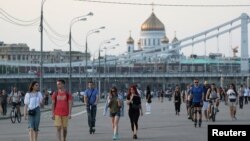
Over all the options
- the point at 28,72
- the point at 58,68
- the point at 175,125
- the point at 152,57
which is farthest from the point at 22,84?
the point at 175,125

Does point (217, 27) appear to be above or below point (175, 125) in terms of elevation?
above

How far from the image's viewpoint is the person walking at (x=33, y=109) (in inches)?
780

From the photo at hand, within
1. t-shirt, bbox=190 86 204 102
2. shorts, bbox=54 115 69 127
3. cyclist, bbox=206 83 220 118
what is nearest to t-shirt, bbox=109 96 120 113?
shorts, bbox=54 115 69 127

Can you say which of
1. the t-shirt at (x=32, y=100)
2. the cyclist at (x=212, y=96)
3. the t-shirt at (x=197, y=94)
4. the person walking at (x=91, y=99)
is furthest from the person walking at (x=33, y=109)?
the cyclist at (x=212, y=96)

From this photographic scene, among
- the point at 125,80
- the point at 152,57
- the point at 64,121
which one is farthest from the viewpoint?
the point at 152,57

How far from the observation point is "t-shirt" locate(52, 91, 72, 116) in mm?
19828

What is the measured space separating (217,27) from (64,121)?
133 meters

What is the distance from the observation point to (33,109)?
2005cm

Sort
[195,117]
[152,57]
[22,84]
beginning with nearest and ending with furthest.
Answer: [195,117]
[22,84]
[152,57]

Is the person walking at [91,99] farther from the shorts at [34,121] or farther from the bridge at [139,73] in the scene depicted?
the bridge at [139,73]

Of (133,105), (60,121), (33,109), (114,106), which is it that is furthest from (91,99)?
(60,121)

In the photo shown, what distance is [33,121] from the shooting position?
65.5 ft

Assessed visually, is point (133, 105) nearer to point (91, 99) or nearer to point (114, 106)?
point (114, 106)

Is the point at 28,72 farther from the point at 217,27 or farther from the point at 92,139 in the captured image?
the point at 92,139
